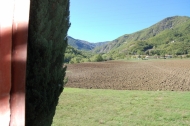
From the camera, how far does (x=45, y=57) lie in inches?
76.0

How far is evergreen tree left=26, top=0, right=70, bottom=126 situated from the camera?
1.82 m

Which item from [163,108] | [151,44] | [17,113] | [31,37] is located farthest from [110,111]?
[151,44]

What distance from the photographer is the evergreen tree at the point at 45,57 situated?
1822 mm

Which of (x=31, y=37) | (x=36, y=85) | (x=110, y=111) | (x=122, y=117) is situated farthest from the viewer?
(x=110, y=111)

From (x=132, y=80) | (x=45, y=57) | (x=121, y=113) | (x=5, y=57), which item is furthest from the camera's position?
(x=132, y=80)

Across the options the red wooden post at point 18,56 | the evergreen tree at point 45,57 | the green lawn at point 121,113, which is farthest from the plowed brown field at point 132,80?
the red wooden post at point 18,56

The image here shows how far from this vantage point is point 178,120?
5.34 m

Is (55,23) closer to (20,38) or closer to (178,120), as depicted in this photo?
(20,38)

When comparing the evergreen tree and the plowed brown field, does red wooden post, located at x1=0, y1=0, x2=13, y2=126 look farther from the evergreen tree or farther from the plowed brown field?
the plowed brown field

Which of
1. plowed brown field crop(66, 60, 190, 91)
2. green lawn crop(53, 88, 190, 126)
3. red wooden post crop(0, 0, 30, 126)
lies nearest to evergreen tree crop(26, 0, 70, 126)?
red wooden post crop(0, 0, 30, 126)

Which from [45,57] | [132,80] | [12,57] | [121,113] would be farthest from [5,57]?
[132,80]

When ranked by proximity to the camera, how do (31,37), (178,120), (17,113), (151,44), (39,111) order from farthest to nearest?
(151,44)
(178,120)
(39,111)
(31,37)
(17,113)

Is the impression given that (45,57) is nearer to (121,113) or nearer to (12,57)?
(12,57)

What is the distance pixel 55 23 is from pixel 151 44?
503 feet
